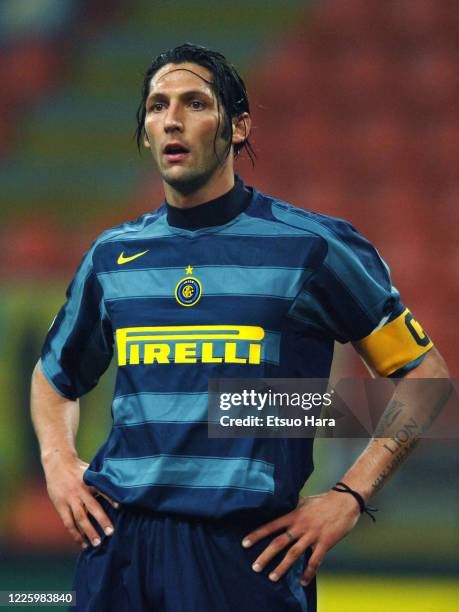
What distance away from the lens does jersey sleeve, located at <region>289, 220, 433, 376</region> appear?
1848 millimetres

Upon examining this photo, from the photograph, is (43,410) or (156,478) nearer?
(156,478)

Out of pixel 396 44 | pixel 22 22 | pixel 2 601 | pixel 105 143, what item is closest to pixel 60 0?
pixel 22 22

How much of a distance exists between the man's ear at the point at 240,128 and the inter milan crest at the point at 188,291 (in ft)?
1.02

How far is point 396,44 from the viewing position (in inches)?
215

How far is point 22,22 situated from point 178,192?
3.94m

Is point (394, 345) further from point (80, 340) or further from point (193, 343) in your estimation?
point (80, 340)

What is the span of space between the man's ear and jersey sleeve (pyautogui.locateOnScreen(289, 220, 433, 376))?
0.87 ft

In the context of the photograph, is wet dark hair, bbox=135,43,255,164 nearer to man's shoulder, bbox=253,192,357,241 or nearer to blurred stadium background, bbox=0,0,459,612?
man's shoulder, bbox=253,192,357,241

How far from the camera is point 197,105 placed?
192 centimetres

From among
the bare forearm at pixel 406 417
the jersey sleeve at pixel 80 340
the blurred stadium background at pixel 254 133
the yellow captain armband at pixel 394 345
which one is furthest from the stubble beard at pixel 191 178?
the blurred stadium background at pixel 254 133

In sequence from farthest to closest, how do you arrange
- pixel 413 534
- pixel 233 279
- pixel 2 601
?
1. pixel 413 534
2. pixel 2 601
3. pixel 233 279

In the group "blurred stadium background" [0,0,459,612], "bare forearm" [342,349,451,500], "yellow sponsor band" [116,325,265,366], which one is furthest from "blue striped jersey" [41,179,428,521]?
"blurred stadium background" [0,0,459,612]

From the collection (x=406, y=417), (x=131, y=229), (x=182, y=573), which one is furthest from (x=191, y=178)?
(x=182, y=573)

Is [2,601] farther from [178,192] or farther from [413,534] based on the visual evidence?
[413,534]
